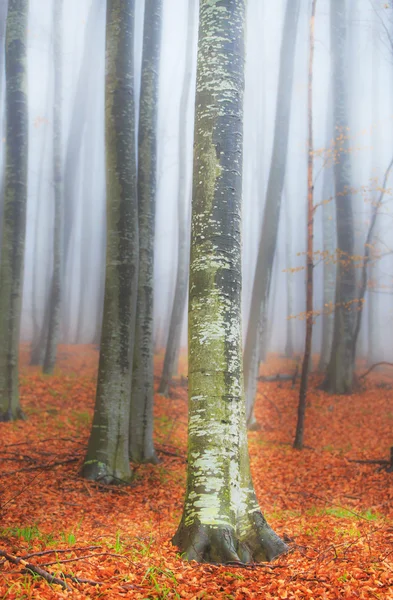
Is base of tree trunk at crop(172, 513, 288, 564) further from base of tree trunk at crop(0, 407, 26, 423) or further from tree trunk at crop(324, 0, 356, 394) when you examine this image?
tree trunk at crop(324, 0, 356, 394)

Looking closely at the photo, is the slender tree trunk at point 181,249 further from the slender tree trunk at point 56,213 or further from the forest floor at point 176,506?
the slender tree trunk at point 56,213

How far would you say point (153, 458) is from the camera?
8.48m

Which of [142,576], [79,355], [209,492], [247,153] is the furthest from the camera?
[247,153]

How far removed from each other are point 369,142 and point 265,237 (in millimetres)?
14788

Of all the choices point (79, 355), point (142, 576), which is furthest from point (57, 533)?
point (79, 355)

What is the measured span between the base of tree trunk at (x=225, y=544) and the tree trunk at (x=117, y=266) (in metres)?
3.13

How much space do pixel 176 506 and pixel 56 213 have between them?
1208 cm

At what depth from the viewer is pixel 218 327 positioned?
178 inches

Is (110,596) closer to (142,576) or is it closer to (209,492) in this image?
(142,576)

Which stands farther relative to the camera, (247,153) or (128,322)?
(247,153)

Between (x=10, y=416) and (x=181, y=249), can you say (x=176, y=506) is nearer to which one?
(x=10, y=416)

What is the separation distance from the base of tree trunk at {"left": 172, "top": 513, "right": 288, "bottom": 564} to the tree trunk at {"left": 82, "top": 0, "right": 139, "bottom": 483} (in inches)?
123

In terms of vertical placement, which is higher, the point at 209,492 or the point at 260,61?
the point at 260,61

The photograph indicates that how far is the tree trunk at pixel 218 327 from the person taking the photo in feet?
13.8
